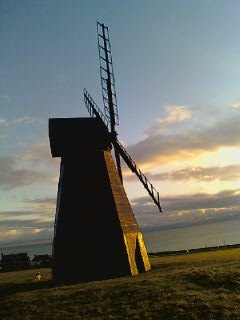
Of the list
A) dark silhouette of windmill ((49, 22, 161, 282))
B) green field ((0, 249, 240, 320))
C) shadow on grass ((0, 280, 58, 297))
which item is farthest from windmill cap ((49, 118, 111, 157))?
green field ((0, 249, 240, 320))

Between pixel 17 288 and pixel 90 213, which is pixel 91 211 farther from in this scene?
pixel 17 288

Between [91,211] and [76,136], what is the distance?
18.4ft

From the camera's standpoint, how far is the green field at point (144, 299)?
609 inches

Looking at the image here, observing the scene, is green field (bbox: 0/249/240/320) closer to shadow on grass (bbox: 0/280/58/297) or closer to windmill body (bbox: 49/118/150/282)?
shadow on grass (bbox: 0/280/58/297)

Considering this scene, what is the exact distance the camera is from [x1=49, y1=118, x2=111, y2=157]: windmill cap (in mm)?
26422

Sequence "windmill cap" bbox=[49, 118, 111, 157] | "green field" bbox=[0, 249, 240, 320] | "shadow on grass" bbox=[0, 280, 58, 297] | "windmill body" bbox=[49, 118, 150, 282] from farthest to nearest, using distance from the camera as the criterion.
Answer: "windmill cap" bbox=[49, 118, 111, 157], "windmill body" bbox=[49, 118, 150, 282], "shadow on grass" bbox=[0, 280, 58, 297], "green field" bbox=[0, 249, 240, 320]

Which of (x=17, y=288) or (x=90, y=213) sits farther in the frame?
(x=90, y=213)

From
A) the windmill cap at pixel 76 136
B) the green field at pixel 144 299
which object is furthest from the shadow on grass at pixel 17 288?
the windmill cap at pixel 76 136

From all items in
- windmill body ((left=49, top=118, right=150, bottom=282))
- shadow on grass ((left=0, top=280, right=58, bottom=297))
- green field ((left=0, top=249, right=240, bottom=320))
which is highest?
windmill body ((left=49, top=118, right=150, bottom=282))

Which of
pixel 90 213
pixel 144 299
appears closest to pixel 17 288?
pixel 90 213

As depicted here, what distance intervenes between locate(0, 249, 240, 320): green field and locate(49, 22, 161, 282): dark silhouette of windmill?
13.8 ft

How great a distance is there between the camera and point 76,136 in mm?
26609

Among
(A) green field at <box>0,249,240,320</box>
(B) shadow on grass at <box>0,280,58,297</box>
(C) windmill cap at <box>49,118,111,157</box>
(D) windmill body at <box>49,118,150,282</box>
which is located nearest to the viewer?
→ (A) green field at <box>0,249,240,320</box>

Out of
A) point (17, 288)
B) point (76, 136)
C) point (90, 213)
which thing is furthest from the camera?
point (76, 136)
